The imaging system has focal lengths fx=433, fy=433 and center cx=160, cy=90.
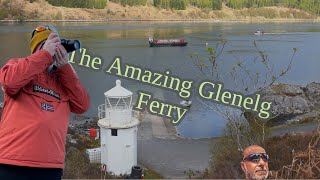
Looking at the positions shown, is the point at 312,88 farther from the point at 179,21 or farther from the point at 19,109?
the point at 179,21

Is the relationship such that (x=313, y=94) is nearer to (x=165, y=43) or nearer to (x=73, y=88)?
(x=73, y=88)

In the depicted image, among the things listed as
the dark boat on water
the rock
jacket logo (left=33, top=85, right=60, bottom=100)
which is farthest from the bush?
jacket logo (left=33, top=85, right=60, bottom=100)

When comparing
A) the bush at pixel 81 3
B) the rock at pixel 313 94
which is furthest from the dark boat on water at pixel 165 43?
the bush at pixel 81 3

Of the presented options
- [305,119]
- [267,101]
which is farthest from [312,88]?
[305,119]

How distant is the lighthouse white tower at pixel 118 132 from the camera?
9.98m

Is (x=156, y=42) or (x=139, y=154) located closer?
(x=139, y=154)

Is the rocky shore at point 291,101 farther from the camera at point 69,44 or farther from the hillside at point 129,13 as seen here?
the hillside at point 129,13

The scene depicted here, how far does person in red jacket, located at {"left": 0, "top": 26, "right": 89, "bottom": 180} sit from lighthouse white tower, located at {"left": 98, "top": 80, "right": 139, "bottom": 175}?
805cm

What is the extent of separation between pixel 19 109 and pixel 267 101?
18.6 meters

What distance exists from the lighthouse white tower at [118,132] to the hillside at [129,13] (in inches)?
3449

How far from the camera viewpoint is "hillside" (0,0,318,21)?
94.7 metres

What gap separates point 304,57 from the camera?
37906mm

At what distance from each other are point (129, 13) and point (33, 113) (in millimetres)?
107358

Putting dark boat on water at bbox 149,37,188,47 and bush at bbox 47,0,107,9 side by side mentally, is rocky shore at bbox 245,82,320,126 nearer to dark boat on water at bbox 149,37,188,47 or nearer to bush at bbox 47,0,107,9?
dark boat on water at bbox 149,37,188,47
